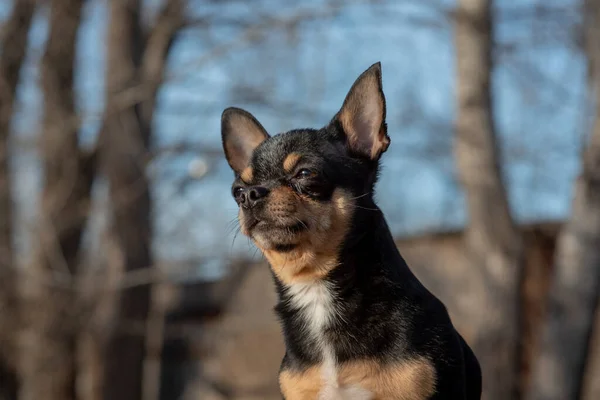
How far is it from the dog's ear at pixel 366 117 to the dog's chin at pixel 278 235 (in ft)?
1.65

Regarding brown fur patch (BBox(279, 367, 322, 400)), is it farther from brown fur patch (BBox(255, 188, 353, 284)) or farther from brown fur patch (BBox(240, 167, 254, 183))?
brown fur patch (BBox(240, 167, 254, 183))

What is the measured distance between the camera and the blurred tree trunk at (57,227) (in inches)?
436

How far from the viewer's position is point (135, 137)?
35.5ft

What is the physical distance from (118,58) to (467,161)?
17.7 ft

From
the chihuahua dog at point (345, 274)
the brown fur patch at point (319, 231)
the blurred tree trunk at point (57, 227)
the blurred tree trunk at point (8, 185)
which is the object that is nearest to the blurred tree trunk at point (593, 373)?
the chihuahua dog at point (345, 274)

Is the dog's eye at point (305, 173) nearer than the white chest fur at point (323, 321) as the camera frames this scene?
No

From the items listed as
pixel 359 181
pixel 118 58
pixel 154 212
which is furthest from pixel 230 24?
pixel 359 181

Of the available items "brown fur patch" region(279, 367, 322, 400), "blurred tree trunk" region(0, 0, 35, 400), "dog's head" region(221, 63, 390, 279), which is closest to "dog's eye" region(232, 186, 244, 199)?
"dog's head" region(221, 63, 390, 279)

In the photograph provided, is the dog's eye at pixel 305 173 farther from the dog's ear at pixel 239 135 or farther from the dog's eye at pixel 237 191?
the dog's ear at pixel 239 135

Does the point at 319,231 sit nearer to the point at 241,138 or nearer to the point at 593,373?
the point at 241,138

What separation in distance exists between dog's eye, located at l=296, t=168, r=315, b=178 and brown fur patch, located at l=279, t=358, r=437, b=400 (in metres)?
0.77

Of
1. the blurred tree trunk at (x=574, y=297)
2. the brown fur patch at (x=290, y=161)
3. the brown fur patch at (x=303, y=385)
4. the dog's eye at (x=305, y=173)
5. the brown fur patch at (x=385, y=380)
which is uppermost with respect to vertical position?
the brown fur patch at (x=290, y=161)

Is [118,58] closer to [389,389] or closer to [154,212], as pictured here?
[154,212]

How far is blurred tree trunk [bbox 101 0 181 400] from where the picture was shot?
10852mm
